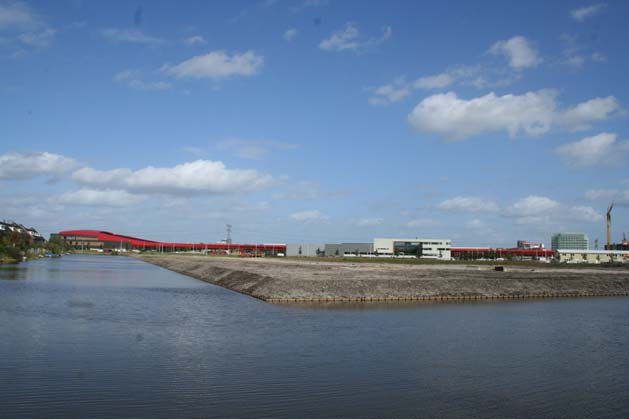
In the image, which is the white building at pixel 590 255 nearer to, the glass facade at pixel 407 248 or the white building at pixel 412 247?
the white building at pixel 412 247

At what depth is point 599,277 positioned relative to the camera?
Answer: 63656 millimetres

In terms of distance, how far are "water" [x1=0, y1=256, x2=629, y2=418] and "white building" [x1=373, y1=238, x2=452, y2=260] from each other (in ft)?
470

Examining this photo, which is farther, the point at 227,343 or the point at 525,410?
the point at 227,343

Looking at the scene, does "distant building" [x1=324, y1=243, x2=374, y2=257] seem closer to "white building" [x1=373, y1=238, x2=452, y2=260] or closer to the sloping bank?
"white building" [x1=373, y1=238, x2=452, y2=260]

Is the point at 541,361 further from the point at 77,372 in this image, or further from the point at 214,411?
the point at 77,372

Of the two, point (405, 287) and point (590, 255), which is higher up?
point (590, 255)

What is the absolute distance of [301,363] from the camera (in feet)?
62.1

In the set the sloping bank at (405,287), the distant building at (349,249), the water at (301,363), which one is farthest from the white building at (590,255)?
the water at (301,363)

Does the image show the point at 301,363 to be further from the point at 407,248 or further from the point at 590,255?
the point at 590,255

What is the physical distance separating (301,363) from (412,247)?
164 meters

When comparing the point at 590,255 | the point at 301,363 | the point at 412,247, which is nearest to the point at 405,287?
the point at 301,363

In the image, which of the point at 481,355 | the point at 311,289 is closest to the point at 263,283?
the point at 311,289

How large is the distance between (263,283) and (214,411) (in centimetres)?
3326

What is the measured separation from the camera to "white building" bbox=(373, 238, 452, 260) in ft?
579
